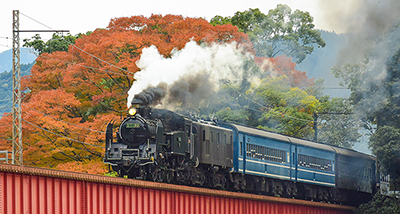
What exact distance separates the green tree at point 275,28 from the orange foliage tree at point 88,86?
1653cm

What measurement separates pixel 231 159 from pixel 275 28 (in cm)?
4606

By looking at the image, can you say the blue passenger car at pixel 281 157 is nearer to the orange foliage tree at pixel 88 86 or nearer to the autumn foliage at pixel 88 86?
the autumn foliage at pixel 88 86

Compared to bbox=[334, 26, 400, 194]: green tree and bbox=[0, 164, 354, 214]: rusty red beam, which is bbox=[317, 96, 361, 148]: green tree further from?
bbox=[0, 164, 354, 214]: rusty red beam

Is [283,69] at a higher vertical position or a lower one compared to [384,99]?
higher

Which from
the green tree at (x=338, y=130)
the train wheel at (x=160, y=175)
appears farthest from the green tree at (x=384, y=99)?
the green tree at (x=338, y=130)

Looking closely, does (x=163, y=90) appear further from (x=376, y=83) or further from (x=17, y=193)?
(x=376, y=83)

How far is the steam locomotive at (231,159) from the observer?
26.2 m

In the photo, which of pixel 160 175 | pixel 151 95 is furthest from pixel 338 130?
pixel 160 175

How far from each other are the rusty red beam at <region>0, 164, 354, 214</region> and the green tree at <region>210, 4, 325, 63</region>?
43.5 metres

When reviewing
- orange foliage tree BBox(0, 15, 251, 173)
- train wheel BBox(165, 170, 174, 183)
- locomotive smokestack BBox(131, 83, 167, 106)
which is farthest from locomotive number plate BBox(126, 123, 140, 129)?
orange foliage tree BBox(0, 15, 251, 173)

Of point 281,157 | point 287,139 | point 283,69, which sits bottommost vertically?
point 281,157

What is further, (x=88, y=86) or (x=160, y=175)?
(x=88, y=86)

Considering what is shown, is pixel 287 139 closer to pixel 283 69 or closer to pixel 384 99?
pixel 384 99

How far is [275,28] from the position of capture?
76.8 metres
